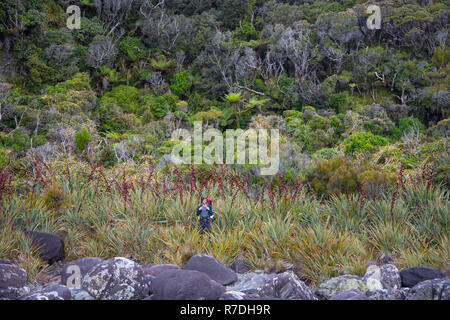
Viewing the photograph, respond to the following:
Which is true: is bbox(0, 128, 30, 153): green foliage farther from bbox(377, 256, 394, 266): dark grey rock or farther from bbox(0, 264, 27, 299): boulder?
bbox(377, 256, 394, 266): dark grey rock

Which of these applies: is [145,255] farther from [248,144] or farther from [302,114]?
[302,114]

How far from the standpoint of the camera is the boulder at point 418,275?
150 inches

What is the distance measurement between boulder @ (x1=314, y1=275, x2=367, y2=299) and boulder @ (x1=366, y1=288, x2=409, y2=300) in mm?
145

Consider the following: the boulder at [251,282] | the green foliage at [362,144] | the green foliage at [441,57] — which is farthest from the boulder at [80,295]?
the green foliage at [441,57]

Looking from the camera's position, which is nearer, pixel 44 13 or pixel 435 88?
pixel 435 88

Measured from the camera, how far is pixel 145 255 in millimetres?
4902

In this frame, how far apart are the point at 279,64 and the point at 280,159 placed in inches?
717

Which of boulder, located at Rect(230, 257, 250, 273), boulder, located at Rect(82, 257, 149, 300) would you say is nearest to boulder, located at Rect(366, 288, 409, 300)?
boulder, located at Rect(230, 257, 250, 273)

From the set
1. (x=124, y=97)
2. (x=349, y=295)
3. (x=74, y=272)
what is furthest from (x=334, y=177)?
(x=124, y=97)

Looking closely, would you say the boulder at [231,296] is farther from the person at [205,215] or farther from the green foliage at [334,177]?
the green foliage at [334,177]

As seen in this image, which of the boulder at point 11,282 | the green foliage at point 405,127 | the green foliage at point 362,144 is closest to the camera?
the boulder at point 11,282

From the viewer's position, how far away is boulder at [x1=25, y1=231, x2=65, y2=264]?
4.78 meters

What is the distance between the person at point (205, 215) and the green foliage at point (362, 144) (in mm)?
9400
